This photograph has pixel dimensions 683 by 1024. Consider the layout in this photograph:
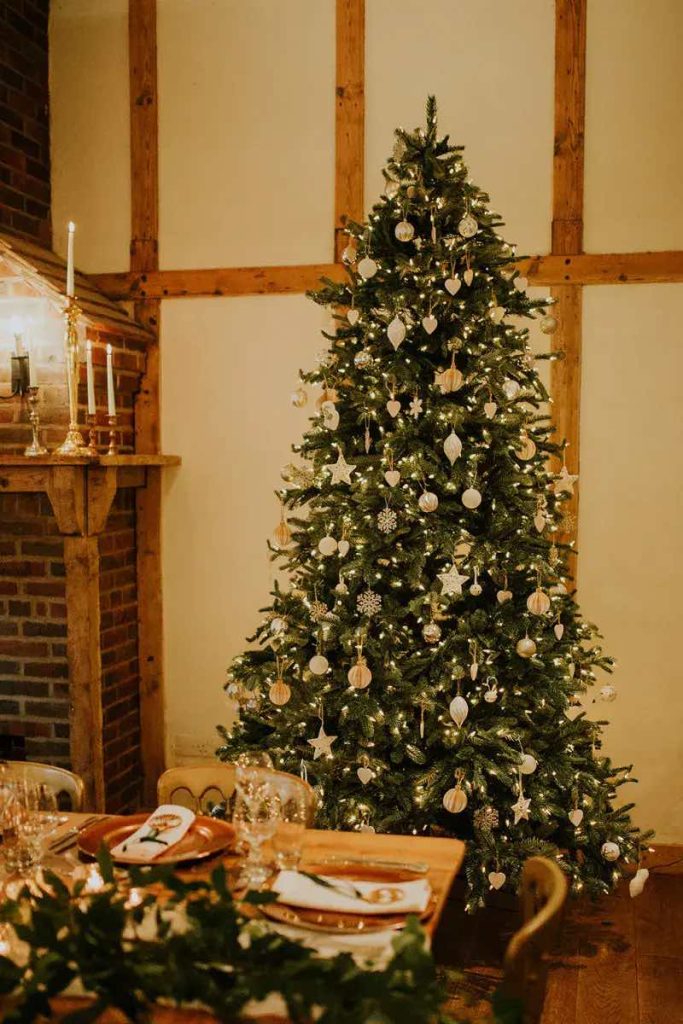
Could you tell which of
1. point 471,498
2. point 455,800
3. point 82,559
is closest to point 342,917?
point 455,800

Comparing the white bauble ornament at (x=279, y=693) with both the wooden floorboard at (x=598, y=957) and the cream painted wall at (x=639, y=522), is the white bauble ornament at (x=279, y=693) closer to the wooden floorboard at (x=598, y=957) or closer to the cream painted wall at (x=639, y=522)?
the wooden floorboard at (x=598, y=957)

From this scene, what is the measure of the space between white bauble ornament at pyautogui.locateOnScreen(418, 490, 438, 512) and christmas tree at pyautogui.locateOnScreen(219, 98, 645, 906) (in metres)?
0.02

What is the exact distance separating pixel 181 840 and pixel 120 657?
2380 millimetres

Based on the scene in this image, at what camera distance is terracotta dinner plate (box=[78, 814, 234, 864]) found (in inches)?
75.6

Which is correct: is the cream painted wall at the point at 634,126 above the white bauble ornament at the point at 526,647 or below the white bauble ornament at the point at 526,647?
above

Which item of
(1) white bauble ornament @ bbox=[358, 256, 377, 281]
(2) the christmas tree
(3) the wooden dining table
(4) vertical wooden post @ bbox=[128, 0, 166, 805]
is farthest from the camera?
(4) vertical wooden post @ bbox=[128, 0, 166, 805]

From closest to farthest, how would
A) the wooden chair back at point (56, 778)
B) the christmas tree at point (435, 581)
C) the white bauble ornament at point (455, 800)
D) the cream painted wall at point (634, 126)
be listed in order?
1. the wooden chair back at point (56, 778)
2. the white bauble ornament at point (455, 800)
3. the christmas tree at point (435, 581)
4. the cream painted wall at point (634, 126)

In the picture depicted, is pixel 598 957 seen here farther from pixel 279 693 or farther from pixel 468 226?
pixel 468 226

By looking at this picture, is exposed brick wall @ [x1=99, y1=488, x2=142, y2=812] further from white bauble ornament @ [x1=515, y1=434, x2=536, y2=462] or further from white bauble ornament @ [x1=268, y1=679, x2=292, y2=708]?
white bauble ornament @ [x1=515, y1=434, x2=536, y2=462]

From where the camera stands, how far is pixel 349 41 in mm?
4176

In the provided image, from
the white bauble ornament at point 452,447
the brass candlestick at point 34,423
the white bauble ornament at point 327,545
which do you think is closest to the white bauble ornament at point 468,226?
the white bauble ornament at point 452,447

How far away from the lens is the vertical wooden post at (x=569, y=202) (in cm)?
399

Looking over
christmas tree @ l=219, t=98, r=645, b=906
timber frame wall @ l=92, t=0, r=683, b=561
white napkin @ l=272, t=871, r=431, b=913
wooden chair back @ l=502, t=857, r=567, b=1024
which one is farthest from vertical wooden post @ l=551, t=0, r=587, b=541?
wooden chair back @ l=502, t=857, r=567, b=1024

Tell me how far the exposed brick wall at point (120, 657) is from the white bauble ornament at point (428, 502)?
1688mm
